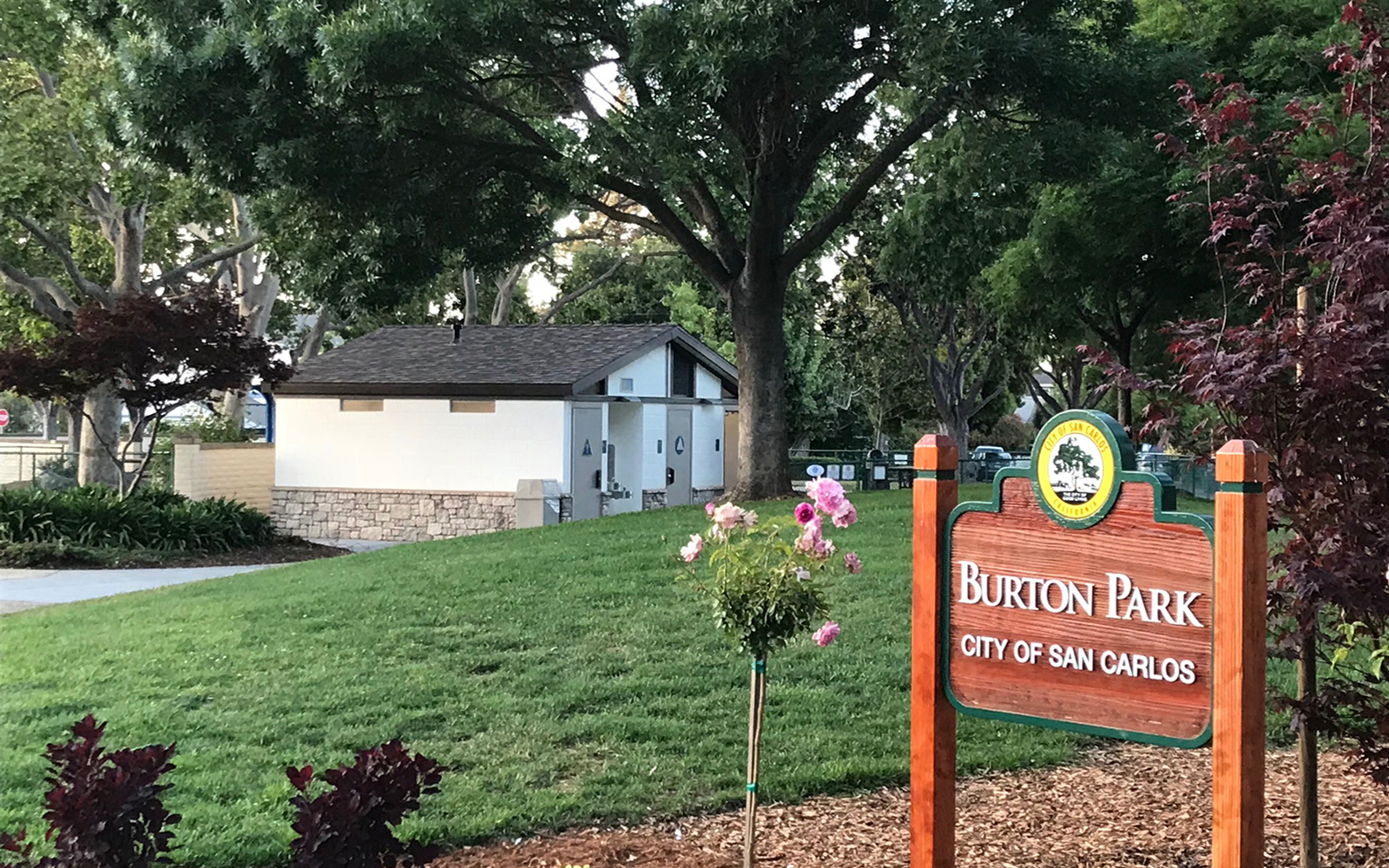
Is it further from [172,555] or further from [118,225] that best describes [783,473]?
[118,225]

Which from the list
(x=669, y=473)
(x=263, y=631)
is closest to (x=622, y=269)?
(x=669, y=473)

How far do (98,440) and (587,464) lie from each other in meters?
9.56

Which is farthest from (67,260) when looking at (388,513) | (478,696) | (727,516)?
(727,516)

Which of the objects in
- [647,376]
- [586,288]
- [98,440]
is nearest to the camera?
[98,440]

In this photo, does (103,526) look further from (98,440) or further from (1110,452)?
(1110,452)

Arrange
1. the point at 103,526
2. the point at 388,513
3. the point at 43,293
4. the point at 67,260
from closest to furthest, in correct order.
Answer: the point at 103,526 → the point at 388,513 → the point at 67,260 → the point at 43,293

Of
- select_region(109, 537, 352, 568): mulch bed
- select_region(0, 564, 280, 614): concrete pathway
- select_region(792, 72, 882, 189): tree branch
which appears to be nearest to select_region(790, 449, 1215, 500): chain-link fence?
select_region(792, 72, 882, 189): tree branch

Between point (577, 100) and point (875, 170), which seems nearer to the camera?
point (875, 170)

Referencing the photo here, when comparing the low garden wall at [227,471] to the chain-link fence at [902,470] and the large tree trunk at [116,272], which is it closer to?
the large tree trunk at [116,272]

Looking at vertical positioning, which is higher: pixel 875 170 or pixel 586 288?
pixel 586 288

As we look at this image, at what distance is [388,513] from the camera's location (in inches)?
864

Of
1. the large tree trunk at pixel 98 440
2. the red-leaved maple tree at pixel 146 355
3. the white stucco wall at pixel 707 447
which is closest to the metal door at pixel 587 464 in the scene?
the white stucco wall at pixel 707 447

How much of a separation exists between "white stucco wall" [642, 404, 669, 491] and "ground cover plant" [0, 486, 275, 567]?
757cm

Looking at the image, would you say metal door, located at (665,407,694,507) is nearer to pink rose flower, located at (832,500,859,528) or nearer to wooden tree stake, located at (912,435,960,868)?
pink rose flower, located at (832,500,859,528)
